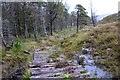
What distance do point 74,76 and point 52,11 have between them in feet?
108

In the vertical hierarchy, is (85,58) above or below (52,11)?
below

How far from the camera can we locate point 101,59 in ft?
38.7

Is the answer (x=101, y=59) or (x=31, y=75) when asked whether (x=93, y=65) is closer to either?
(x=101, y=59)

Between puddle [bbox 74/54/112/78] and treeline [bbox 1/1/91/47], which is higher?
treeline [bbox 1/1/91/47]

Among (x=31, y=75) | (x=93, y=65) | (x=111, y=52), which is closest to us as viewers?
(x=31, y=75)

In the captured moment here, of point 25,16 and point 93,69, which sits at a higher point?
point 25,16

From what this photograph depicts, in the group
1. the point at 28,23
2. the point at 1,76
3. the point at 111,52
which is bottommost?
the point at 1,76

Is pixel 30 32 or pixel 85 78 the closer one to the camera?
pixel 85 78

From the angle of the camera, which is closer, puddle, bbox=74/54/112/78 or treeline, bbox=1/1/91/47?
puddle, bbox=74/54/112/78

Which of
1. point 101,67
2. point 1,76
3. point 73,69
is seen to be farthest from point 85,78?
point 1,76

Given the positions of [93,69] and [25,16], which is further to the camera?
[25,16]

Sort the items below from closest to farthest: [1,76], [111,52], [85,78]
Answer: [85,78]
[1,76]
[111,52]

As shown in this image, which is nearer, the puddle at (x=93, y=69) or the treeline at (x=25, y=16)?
the puddle at (x=93, y=69)

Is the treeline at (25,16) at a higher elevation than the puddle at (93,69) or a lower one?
higher
